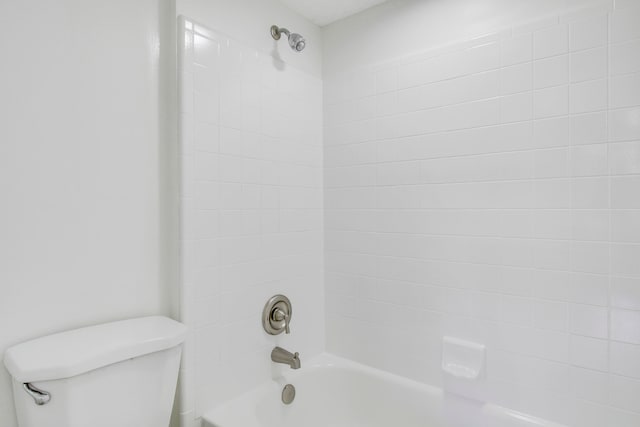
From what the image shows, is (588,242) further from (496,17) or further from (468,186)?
(496,17)

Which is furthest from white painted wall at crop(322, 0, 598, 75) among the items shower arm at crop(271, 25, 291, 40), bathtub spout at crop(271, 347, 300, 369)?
bathtub spout at crop(271, 347, 300, 369)

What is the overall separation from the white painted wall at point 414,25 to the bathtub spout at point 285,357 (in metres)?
1.52

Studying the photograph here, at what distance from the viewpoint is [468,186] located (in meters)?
1.55

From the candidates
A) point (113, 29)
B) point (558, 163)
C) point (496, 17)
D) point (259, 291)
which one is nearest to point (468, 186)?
point (558, 163)

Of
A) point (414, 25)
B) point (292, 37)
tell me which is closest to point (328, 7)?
point (292, 37)

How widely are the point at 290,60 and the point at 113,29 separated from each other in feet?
2.79

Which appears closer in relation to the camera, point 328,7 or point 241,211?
point 241,211

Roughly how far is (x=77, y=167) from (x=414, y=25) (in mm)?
1561

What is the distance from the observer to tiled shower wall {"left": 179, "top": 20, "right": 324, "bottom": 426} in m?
1.38

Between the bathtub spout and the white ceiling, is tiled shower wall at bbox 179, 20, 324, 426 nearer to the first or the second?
the bathtub spout

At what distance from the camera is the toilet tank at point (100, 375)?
0.93 m

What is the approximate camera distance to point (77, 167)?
1160 mm

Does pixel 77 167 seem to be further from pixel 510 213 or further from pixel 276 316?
pixel 510 213

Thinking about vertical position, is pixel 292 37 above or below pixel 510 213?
above
